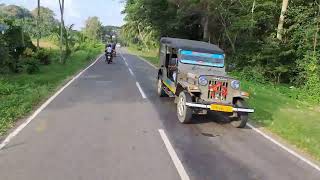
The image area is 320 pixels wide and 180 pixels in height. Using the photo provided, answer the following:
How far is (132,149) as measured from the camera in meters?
8.93

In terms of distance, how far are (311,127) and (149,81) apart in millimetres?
11046

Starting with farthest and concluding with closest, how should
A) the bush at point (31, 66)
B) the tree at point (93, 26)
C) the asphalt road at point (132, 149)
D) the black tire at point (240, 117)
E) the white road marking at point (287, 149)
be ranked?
the tree at point (93, 26) < the bush at point (31, 66) < the black tire at point (240, 117) < the white road marking at point (287, 149) < the asphalt road at point (132, 149)

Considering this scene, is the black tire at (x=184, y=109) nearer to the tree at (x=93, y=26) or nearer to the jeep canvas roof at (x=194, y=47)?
the jeep canvas roof at (x=194, y=47)

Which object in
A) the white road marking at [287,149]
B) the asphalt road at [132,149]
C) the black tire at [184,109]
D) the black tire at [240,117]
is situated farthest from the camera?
the black tire at [240,117]

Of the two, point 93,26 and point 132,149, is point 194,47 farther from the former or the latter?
point 93,26

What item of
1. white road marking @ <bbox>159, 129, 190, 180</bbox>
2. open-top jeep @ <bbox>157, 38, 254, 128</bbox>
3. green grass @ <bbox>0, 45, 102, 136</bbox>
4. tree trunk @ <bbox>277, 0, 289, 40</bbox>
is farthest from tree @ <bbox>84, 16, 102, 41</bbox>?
white road marking @ <bbox>159, 129, 190, 180</bbox>

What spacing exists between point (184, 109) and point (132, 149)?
11.1 ft

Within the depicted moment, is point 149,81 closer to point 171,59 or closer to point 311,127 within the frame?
point 171,59

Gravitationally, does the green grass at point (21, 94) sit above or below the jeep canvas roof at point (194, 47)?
below

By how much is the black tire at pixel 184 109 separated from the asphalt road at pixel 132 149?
216mm

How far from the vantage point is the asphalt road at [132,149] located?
7.46 m

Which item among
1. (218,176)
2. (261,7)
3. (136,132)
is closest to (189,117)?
(136,132)

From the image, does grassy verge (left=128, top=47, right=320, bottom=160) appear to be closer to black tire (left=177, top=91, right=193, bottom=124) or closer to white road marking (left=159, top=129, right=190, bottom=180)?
black tire (left=177, top=91, right=193, bottom=124)

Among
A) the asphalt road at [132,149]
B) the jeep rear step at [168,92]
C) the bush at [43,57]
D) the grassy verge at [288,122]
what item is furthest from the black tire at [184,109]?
the bush at [43,57]
